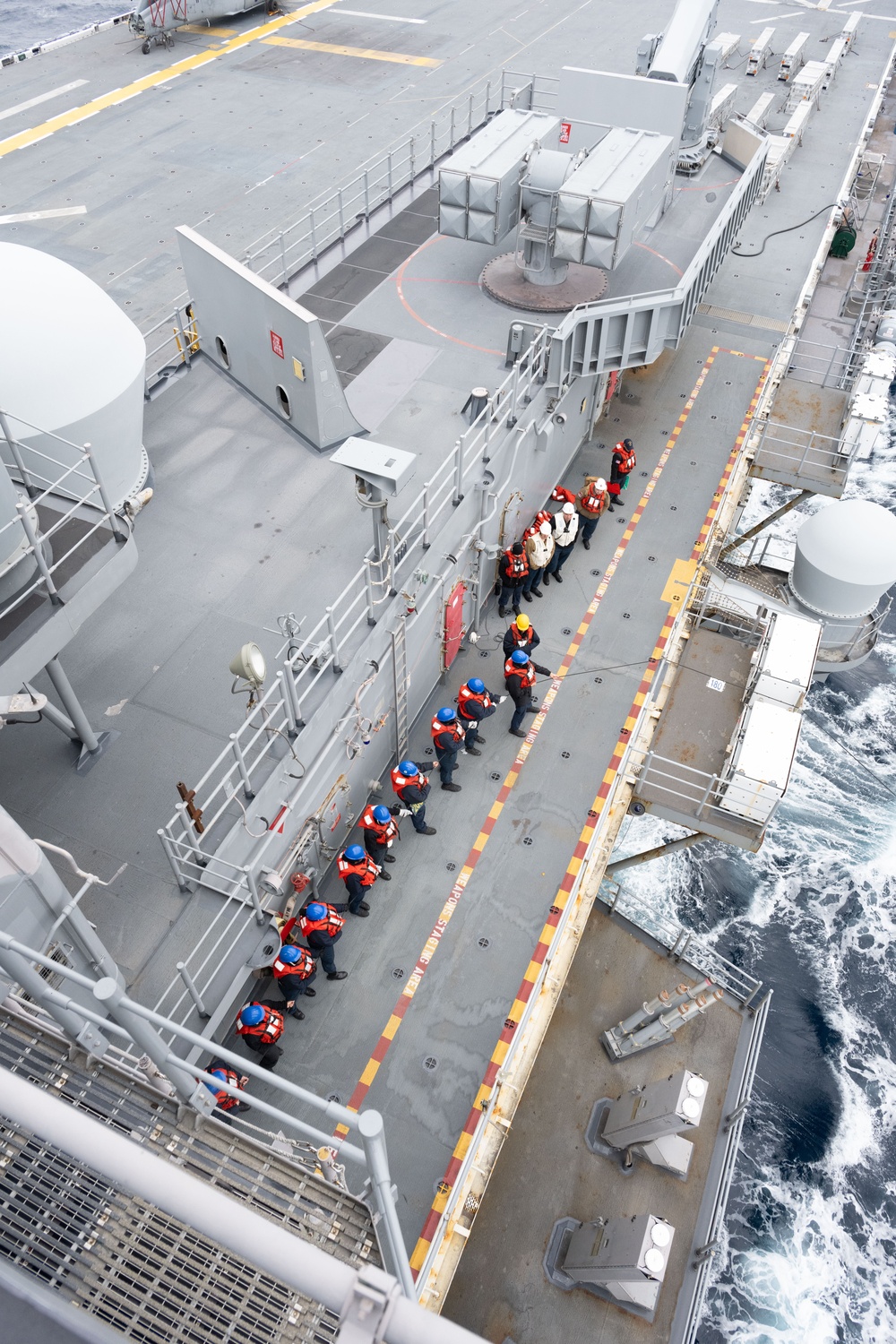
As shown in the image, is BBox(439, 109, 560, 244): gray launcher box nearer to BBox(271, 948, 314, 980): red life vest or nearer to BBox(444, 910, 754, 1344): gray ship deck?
BBox(444, 910, 754, 1344): gray ship deck

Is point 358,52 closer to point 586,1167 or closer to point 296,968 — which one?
point 296,968

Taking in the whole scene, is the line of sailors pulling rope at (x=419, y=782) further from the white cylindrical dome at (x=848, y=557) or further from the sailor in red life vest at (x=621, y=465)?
the white cylindrical dome at (x=848, y=557)

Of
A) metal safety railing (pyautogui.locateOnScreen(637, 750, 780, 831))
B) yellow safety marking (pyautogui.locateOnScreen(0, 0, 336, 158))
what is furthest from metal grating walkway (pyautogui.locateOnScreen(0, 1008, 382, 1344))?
yellow safety marking (pyautogui.locateOnScreen(0, 0, 336, 158))

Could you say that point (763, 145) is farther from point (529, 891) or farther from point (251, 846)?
point (251, 846)

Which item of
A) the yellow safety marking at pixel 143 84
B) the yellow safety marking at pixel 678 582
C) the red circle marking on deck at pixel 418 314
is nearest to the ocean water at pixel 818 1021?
the yellow safety marking at pixel 678 582

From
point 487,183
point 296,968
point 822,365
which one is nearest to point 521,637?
point 296,968

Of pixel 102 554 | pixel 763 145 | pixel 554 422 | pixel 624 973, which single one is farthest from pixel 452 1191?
pixel 763 145

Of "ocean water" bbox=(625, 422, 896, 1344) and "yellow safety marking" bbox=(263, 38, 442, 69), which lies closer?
"ocean water" bbox=(625, 422, 896, 1344)
